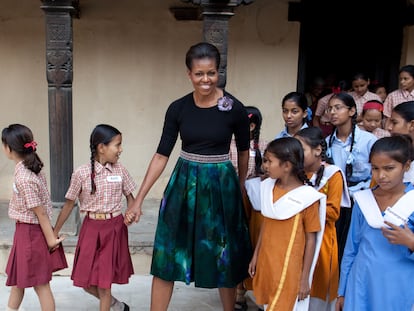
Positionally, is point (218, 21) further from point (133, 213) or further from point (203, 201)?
point (133, 213)

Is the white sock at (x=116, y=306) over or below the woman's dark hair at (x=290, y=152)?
below

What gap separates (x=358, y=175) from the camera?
3.42 m

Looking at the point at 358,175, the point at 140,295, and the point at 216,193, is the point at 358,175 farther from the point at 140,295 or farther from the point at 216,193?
the point at 140,295

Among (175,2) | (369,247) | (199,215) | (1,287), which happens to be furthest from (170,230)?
(175,2)

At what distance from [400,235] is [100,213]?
1.84 m

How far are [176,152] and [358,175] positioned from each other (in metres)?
2.86

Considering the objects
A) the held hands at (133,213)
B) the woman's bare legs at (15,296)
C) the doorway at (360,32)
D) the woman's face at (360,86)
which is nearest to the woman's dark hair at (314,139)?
the held hands at (133,213)

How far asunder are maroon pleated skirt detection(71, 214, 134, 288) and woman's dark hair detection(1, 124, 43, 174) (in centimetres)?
53

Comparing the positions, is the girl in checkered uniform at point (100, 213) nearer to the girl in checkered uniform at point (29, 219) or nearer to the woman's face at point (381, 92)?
the girl in checkered uniform at point (29, 219)

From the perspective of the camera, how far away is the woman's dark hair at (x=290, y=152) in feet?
8.81

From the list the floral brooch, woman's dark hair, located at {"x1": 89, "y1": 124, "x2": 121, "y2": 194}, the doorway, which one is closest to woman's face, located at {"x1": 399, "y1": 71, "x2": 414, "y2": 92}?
the doorway

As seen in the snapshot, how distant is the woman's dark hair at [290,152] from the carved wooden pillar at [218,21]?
1.68 meters

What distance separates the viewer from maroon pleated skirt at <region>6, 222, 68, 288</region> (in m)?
3.07

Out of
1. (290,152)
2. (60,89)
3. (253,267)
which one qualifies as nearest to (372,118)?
(290,152)
